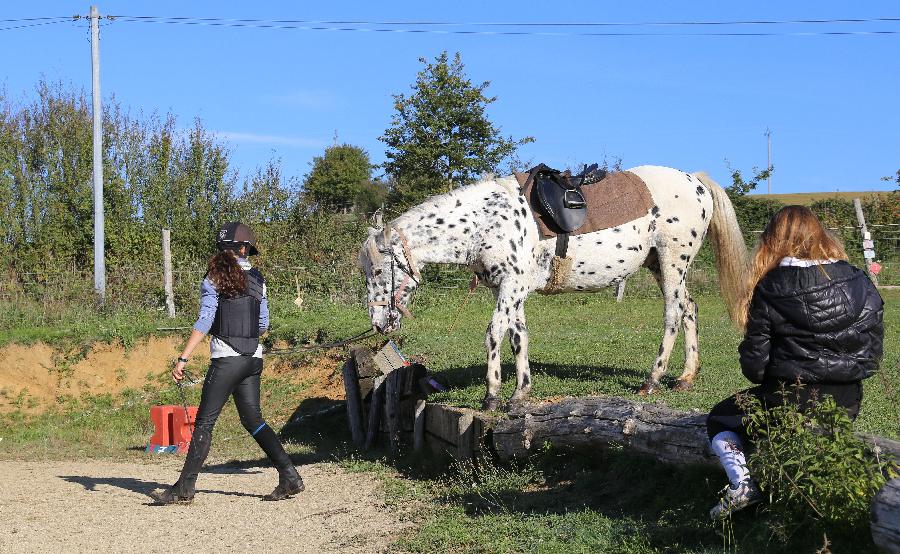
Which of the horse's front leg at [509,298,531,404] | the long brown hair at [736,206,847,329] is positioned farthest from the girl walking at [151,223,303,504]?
the long brown hair at [736,206,847,329]

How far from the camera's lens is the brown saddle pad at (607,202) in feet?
32.9

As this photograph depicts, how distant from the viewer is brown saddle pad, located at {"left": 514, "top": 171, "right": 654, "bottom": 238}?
1004cm

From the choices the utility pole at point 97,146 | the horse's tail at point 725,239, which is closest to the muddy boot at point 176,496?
the horse's tail at point 725,239

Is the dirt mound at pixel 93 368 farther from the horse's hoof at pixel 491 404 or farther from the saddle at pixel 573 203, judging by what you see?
the horse's hoof at pixel 491 404

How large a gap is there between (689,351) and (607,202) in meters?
1.76

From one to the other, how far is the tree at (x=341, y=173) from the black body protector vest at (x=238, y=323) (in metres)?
55.1

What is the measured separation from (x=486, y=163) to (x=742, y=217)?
8.72 meters

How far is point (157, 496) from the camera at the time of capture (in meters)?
8.64

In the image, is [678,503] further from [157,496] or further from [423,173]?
[423,173]

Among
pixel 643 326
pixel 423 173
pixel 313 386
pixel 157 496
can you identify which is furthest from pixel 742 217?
pixel 157 496

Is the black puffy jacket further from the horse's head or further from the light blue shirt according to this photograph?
the horse's head

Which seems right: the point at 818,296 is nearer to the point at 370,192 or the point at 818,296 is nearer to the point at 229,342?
the point at 229,342

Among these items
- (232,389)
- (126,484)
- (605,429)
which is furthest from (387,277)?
(605,429)

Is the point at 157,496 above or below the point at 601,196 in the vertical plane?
below
